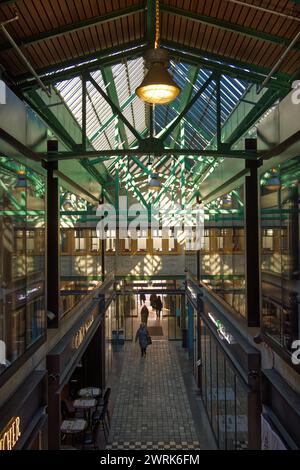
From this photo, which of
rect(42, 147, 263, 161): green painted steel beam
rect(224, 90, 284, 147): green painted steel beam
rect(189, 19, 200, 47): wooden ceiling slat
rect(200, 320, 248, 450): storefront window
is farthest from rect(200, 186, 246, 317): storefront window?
rect(189, 19, 200, 47): wooden ceiling slat

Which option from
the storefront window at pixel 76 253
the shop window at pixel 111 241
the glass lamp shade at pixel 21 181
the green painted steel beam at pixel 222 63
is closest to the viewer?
the glass lamp shade at pixel 21 181

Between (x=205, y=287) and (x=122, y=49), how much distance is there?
26.1ft

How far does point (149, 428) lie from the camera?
12.1m

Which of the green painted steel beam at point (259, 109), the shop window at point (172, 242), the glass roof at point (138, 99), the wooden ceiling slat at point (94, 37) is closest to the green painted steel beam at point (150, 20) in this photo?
the wooden ceiling slat at point (94, 37)

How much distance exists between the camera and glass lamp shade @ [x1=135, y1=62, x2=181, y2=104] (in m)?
4.97

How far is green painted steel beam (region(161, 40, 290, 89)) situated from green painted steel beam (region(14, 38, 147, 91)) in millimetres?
627

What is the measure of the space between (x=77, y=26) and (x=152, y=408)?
1071 cm

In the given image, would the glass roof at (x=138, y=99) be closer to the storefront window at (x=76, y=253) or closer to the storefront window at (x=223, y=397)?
the storefront window at (x=76, y=253)

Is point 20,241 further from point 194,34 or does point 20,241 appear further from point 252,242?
point 194,34

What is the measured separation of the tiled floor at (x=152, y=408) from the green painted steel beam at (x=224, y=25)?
9.10 meters

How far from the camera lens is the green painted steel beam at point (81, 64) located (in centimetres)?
830

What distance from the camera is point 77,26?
741cm

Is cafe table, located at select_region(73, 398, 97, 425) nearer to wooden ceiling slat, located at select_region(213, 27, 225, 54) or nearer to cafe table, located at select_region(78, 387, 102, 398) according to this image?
cafe table, located at select_region(78, 387, 102, 398)

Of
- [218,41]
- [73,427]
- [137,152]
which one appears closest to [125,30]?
[218,41]
